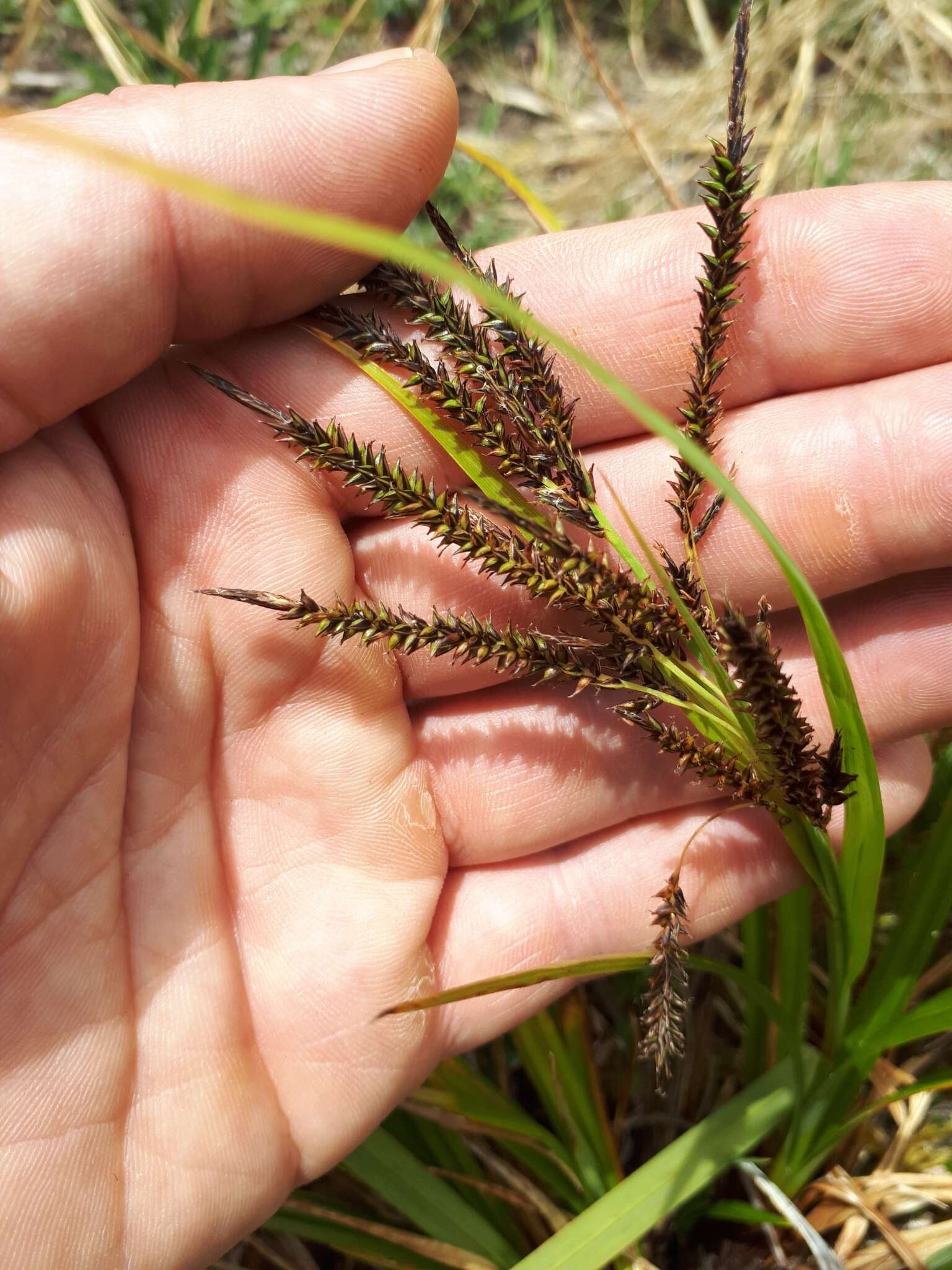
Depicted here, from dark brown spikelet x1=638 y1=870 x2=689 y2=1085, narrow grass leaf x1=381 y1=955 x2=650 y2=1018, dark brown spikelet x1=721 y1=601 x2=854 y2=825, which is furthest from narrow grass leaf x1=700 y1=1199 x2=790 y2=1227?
dark brown spikelet x1=721 y1=601 x2=854 y2=825

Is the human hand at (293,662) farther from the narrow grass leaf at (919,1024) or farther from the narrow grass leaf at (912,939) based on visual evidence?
the narrow grass leaf at (919,1024)

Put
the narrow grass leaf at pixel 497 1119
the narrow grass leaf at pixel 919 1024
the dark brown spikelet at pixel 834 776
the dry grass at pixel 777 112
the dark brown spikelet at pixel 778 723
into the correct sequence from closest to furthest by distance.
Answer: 1. the dark brown spikelet at pixel 778 723
2. the dark brown spikelet at pixel 834 776
3. the narrow grass leaf at pixel 919 1024
4. the narrow grass leaf at pixel 497 1119
5. the dry grass at pixel 777 112

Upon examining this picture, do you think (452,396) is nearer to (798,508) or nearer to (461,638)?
(461,638)

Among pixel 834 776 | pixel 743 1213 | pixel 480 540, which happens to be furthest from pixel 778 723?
pixel 743 1213

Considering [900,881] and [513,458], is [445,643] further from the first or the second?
[900,881]

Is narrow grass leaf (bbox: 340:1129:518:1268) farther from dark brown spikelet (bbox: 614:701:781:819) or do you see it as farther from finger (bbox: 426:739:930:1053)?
dark brown spikelet (bbox: 614:701:781:819)

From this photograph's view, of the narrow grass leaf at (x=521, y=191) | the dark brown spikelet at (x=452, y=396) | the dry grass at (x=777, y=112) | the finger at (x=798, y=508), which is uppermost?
the dry grass at (x=777, y=112)

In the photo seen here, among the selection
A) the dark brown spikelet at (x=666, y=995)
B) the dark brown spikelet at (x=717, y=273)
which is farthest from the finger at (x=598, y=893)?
the dark brown spikelet at (x=717, y=273)
